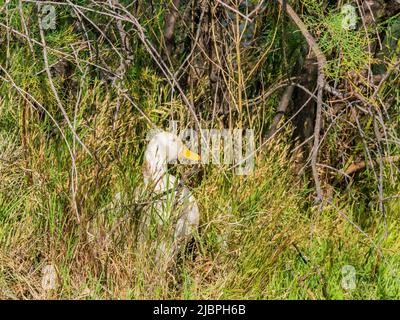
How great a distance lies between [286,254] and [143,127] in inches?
47.0

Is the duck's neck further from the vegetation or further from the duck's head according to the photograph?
the vegetation

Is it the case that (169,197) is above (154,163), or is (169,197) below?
below

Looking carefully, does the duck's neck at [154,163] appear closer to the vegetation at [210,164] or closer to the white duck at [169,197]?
the white duck at [169,197]

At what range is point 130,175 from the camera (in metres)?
4.80

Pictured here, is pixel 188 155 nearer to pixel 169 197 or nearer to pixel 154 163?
pixel 154 163

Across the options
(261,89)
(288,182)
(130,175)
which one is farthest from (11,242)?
(261,89)

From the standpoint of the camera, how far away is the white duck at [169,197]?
4.35m

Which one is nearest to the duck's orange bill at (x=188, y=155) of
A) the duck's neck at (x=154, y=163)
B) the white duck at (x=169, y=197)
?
the white duck at (x=169, y=197)

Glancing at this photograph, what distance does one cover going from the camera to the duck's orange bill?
4812mm

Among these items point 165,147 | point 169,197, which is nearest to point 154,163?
point 165,147

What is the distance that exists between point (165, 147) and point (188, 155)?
0.52 feet

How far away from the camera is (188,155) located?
483 cm

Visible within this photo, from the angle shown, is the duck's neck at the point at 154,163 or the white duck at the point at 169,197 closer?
the white duck at the point at 169,197

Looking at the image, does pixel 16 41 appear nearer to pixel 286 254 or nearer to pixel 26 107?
pixel 26 107
